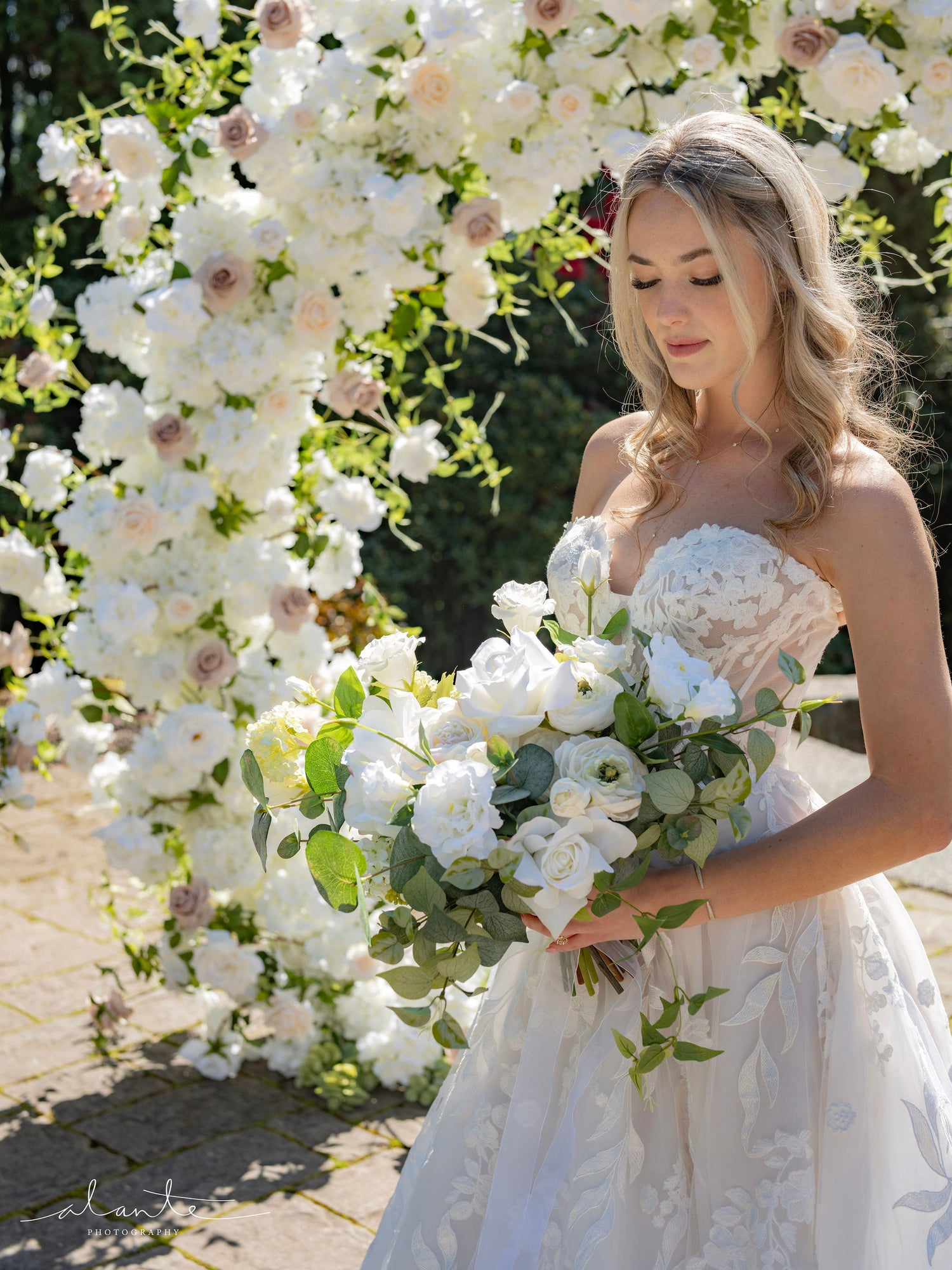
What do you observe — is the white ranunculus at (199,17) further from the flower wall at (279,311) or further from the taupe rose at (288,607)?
the taupe rose at (288,607)

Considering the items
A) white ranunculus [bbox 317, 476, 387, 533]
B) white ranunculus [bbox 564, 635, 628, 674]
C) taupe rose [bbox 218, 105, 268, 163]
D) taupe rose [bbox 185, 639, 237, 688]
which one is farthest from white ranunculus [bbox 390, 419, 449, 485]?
white ranunculus [bbox 564, 635, 628, 674]

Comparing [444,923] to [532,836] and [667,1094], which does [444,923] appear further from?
[667,1094]

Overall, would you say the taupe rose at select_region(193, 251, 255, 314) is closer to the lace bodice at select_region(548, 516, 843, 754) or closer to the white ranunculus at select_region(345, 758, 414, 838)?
the lace bodice at select_region(548, 516, 843, 754)

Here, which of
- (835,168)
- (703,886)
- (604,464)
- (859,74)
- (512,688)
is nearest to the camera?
(512,688)

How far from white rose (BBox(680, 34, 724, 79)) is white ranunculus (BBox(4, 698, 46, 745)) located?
7.51ft

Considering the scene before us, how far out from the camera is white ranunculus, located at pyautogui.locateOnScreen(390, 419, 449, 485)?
374 centimetres

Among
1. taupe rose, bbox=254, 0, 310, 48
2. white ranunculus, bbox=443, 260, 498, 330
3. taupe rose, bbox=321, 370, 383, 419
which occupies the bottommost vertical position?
taupe rose, bbox=321, 370, 383, 419

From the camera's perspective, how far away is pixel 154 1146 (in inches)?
130

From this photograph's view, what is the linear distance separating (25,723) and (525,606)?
2.09m

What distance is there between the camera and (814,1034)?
1888 mm

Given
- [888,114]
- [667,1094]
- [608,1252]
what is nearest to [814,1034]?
[667,1094]

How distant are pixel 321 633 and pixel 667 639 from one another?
207 centimetres

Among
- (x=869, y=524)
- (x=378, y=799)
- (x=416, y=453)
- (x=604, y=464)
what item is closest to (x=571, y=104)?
(x=416, y=453)

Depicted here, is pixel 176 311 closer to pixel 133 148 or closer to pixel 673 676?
pixel 133 148
